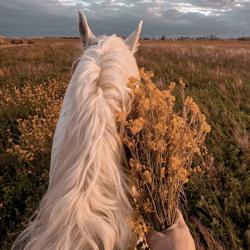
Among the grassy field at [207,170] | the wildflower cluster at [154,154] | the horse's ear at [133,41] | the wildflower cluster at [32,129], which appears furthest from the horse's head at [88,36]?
the wildflower cluster at [32,129]

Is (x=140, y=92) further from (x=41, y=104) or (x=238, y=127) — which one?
(x=41, y=104)

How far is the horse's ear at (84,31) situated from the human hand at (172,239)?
152cm

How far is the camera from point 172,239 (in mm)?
2221

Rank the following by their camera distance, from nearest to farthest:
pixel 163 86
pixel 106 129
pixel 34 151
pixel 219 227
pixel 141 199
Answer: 1. pixel 106 129
2. pixel 141 199
3. pixel 219 227
4. pixel 34 151
5. pixel 163 86

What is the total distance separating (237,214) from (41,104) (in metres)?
4.22

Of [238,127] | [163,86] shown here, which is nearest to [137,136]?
[238,127]

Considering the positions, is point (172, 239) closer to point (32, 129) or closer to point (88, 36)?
point (88, 36)

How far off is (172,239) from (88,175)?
1.85 ft

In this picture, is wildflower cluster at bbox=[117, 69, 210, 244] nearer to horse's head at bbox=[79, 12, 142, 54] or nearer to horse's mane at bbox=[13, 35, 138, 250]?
horse's mane at bbox=[13, 35, 138, 250]

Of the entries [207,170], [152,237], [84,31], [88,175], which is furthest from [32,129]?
[88,175]

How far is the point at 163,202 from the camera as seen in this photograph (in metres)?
2.33

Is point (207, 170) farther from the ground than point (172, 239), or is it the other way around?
point (172, 239)

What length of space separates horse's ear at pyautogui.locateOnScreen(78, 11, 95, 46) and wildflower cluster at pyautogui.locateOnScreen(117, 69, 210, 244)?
96cm

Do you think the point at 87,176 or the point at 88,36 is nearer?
the point at 87,176
